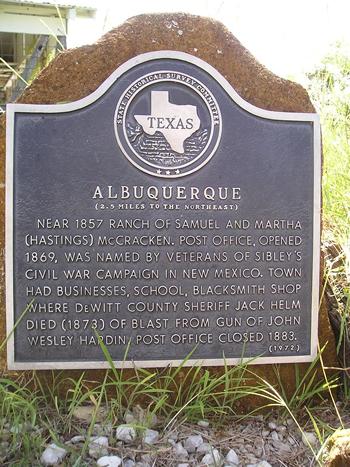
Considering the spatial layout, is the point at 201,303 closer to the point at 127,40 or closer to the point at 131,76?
the point at 131,76

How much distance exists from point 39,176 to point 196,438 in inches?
49.5

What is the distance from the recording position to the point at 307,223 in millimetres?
2342

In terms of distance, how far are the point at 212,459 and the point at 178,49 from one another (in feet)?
5.66

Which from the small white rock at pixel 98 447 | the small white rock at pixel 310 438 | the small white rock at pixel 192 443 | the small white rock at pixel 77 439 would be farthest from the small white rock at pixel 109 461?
the small white rock at pixel 310 438

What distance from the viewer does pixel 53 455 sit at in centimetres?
184

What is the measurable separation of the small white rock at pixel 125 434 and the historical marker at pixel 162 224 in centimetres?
29

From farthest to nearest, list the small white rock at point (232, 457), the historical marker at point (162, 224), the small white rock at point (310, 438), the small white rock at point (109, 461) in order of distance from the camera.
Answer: the historical marker at point (162, 224) < the small white rock at point (310, 438) < the small white rock at point (232, 457) < the small white rock at point (109, 461)

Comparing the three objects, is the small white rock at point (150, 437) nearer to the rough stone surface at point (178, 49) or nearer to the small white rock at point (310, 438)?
the rough stone surface at point (178, 49)

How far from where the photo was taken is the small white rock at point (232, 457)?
1938mm

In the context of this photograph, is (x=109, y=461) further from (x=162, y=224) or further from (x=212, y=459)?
(x=162, y=224)

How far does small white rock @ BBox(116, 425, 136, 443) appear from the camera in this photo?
6.47 feet

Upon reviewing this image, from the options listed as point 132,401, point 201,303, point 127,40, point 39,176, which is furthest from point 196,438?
point 127,40

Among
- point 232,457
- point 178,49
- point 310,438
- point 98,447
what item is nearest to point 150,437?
point 98,447

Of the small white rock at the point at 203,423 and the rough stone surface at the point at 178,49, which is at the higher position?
the rough stone surface at the point at 178,49
